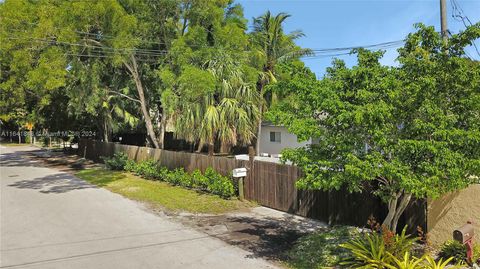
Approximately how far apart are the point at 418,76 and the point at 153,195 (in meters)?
11.2

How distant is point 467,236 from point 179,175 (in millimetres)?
12214

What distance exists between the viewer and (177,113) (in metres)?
19.5

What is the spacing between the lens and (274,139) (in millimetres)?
29266

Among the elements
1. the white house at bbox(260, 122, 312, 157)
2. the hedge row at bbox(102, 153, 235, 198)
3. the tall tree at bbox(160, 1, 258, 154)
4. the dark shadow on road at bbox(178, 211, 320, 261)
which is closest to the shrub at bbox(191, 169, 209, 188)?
the hedge row at bbox(102, 153, 235, 198)

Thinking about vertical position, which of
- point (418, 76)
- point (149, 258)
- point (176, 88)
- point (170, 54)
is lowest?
point (149, 258)

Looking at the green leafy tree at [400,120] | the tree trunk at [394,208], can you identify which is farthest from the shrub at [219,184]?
the green leafy tree at [400,120]

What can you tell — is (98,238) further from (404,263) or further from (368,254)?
(404,263)

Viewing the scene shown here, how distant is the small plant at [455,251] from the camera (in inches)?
289

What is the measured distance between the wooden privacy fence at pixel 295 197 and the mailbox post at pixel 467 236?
1.32 m

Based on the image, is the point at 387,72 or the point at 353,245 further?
the point at 353,245

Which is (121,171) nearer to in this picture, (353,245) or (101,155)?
(101,155)

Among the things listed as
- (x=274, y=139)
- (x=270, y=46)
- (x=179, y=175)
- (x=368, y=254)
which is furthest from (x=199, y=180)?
(x=274, y=139)

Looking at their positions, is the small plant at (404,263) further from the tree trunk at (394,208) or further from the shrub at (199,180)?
the shrub at (199,180)

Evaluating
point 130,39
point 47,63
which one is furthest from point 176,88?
point 47,63
